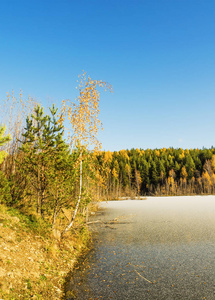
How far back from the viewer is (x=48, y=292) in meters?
6.10

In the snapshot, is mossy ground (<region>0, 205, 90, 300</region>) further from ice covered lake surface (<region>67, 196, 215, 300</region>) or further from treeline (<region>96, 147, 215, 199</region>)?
treeline (<region>96, 147, 215, 199</region>)

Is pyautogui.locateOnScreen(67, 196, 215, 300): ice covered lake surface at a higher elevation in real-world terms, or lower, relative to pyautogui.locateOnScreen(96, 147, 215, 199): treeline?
lower

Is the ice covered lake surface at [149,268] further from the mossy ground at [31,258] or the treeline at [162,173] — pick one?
the treeline at [162,173]

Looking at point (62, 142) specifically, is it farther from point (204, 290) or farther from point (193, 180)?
point (193, 180)

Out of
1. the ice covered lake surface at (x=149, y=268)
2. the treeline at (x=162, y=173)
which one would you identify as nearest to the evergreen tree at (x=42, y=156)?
the ice covered lake surface at (x=149, y=268)

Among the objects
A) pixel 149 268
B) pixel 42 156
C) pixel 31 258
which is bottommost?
pixel 149 268

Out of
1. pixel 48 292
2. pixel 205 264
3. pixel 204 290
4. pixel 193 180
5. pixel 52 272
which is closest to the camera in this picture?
pixel 48 292

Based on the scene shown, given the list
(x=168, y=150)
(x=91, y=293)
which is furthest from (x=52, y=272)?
(x=168, y=150)

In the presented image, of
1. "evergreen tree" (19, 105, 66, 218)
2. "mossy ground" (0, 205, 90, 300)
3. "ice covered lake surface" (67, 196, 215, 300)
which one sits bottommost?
"ice covered lake surface" (67, 196, 215, 300)

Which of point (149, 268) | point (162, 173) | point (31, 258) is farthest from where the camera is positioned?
point (162, 173)

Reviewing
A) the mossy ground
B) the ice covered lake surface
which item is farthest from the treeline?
the mossy ground

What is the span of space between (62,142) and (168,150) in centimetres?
12271

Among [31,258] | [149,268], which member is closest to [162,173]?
[149,268]

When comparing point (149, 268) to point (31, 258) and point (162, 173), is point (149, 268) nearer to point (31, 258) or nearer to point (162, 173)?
point (31, 258)
